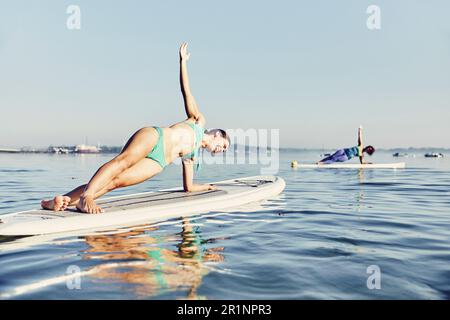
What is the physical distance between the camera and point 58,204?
6.50 meters

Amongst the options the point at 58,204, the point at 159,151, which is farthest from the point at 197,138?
the point at 58,204

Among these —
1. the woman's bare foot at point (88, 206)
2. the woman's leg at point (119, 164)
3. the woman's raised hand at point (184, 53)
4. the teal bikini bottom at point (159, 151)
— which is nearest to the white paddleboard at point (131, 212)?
the woman's bare foot at point (88, 206)

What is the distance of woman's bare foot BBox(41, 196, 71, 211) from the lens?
650 cm

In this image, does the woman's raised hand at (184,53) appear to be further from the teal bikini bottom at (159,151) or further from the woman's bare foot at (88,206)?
the woman's bare foot at (88,206)

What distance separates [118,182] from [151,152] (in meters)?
0.79

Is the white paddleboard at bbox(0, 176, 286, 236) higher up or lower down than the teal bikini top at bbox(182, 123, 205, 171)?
lower down

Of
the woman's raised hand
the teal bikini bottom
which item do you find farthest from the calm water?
the woman's raised hand

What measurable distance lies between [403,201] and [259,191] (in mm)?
4166

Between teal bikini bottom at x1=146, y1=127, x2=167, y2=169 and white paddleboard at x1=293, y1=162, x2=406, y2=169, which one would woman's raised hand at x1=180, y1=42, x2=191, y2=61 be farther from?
white paddleboard at x1=293, y1=162, x2=406, y2=169

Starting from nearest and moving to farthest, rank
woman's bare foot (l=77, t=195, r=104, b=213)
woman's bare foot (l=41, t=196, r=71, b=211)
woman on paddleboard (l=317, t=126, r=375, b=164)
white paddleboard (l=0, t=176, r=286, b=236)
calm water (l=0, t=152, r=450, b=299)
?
calm water (l=0, t=152, r=450, b=299) < white paddleboard (l=0, t=176, r=286, b=236) < woman's bare foot (l=77, t=195, r=104, b=213) < woman's bare foot (l=41, t=196, r=71, b=211) < woman on paddleboard (l=317, t=126, r=375, b=164)

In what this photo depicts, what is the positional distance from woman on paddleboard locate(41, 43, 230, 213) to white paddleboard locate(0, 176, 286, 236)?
0.30m
